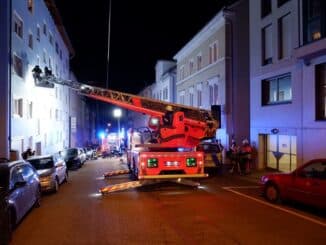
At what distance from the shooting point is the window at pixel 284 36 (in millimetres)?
20844

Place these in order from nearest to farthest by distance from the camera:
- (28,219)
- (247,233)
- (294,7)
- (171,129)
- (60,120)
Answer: (247,233) → (28,219) → (171,129) → (294,7) → (60,120)

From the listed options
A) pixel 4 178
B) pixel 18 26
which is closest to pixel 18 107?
pixel 18 26

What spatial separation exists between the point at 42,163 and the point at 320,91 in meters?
11.9

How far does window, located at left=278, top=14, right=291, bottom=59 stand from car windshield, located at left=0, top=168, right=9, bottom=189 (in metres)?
15.2

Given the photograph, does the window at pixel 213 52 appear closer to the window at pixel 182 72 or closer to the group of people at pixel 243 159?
the window at pixel 182 72

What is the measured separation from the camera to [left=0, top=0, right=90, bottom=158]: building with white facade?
2092 cm

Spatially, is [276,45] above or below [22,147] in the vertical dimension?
above

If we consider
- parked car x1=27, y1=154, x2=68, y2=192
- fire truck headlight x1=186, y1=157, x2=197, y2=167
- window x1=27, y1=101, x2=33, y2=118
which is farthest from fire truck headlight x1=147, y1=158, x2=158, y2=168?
window x1=27, y1=101, x2=33, y2=118

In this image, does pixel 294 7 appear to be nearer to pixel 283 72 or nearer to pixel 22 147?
pixel 283 72

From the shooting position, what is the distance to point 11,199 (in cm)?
902

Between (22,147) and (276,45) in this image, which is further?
(22,147)

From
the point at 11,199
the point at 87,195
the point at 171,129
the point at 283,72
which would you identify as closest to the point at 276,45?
the point at 283,72

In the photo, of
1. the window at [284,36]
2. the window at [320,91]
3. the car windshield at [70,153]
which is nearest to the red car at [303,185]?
the window at [320,91]

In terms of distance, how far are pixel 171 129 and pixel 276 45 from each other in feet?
28.3
